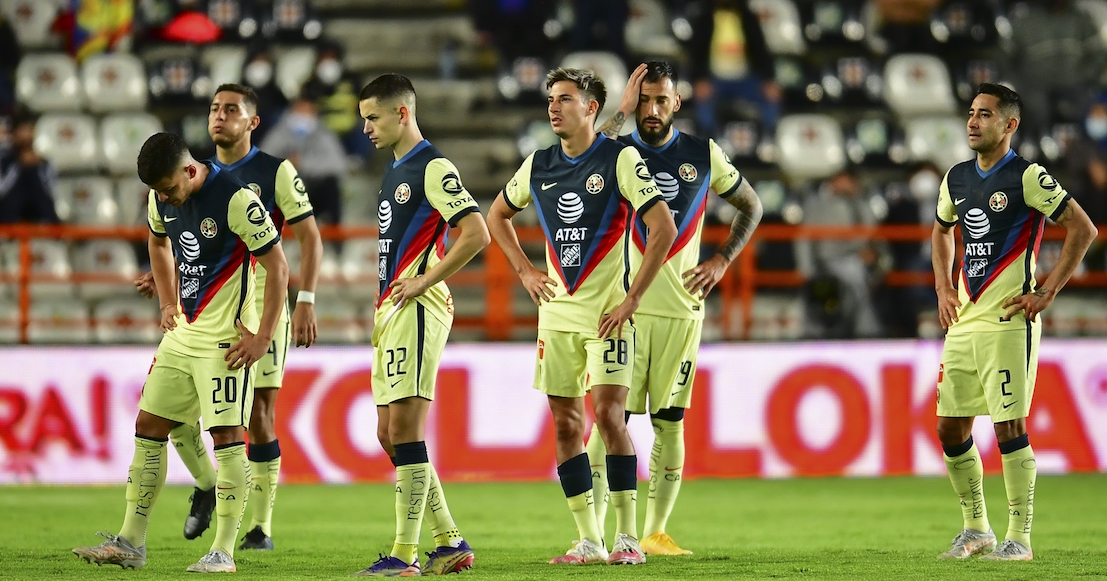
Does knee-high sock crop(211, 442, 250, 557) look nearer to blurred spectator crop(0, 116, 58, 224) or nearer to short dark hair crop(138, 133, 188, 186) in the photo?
short dark hair crop(138, 133, 188, 186)

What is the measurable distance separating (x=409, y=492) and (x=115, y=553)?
137cm

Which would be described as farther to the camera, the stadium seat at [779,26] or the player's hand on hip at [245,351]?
the stadium seat at [779,26]

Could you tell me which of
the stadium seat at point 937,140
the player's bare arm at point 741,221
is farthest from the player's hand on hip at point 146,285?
the stadium seat at point 937,140

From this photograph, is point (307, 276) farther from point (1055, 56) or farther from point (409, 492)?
point (1055, 56)

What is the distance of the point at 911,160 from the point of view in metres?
17.1

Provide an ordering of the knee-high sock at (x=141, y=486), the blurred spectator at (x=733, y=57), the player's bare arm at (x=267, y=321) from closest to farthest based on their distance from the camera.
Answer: the player's bare arm at (x=267, y=321) → the knee-high sock at (x=141, y=486) → the blurred spectator at (x=733, y=57)

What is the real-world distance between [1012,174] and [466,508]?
15.3 feet

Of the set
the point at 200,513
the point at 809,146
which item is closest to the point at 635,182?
the point at 200,513

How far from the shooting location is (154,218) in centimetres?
720

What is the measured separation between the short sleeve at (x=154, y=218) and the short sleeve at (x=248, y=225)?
1.45ft

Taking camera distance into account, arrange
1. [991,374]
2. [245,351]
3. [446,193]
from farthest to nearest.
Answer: [991,374] < [245,351] < [446,193]

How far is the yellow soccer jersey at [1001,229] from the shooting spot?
24.1 feet

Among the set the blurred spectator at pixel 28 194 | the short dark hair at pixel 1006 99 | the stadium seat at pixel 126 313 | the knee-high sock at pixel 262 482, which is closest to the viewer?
the short dark hair at pixel 1006 99

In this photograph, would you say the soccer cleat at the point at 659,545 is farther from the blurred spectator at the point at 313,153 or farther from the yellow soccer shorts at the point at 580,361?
the blurred spectator at the point at 313,153
